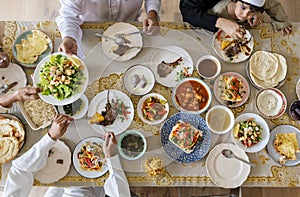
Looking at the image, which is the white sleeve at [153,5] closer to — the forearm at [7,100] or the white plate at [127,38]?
the white plate at [127,38]

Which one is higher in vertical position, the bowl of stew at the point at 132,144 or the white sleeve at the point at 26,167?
the bowl of stew at the point at 132,144

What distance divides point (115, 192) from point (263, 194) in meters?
0.99

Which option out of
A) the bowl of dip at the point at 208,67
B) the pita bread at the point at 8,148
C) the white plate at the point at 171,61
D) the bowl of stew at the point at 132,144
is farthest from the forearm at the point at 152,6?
the pita bread at the point at 8,148

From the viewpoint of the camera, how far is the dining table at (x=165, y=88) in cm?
137

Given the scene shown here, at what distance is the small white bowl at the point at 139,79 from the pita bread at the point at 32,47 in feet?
1.17

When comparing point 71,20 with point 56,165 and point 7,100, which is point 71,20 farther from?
point 56,165

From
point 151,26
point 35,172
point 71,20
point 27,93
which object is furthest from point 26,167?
point 151,26

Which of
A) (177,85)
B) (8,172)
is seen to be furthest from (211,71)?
(8,172)

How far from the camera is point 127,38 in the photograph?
4.91 ft

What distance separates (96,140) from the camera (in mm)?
1390

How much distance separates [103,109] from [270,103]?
2.17 ft

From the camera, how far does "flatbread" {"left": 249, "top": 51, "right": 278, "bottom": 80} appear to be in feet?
4.78

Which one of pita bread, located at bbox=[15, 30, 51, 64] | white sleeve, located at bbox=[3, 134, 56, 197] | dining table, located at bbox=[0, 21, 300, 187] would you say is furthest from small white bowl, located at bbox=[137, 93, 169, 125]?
pita bread, located at bbox=[15, 30, 51, 64]

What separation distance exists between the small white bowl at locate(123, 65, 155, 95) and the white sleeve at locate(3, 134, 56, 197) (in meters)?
0.36
